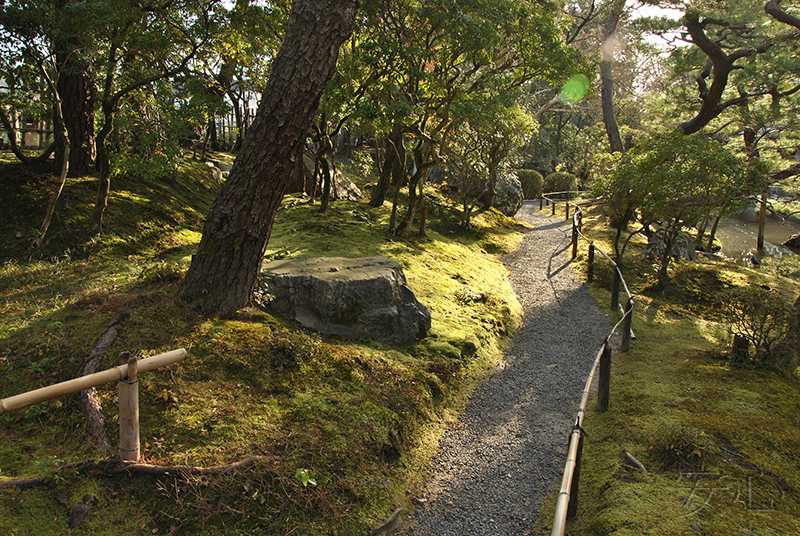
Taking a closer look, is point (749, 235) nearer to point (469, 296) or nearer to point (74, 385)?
point (469, 296)

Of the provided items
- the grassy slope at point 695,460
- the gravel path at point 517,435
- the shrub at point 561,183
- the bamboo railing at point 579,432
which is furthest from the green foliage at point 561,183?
the grassy slope at point 695,460

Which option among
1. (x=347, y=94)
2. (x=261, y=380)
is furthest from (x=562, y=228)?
(x=261, y=380)

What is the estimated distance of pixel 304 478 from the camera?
436 centimetres

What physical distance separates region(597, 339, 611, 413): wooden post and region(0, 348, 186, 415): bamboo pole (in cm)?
529

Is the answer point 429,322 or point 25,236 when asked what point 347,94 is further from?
point 25,236

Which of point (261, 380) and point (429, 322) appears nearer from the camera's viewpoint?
point (261, 380)

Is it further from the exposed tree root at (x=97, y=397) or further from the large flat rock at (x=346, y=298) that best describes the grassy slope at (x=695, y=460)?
the exposed tree root at (x=97, y=397)

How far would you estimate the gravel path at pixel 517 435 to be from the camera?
196 inches

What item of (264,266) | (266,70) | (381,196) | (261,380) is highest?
(266,70)

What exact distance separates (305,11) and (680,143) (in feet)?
36.1

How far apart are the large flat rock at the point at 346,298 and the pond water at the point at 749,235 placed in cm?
1961

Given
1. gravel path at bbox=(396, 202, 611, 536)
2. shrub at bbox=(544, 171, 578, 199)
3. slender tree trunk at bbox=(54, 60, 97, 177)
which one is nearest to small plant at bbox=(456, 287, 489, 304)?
gravel path at bbox=(396, 202, 611, 536)

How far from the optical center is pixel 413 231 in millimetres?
15375

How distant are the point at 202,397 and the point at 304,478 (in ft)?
4.59
